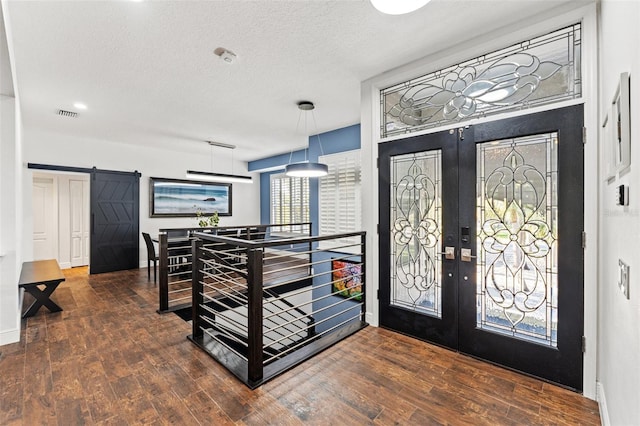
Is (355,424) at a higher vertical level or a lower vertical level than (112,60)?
lower

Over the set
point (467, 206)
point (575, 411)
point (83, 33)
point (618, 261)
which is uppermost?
point (83, 33)

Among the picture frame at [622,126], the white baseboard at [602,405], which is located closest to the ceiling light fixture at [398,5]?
the picture frame at [622,126]

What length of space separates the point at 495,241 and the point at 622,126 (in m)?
1.37

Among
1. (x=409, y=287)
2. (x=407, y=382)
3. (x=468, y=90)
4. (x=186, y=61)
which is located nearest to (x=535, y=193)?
(x=468, y=90)

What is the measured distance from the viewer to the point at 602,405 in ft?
6.11

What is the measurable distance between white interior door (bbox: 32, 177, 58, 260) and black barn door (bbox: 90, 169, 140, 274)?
5.02 feet

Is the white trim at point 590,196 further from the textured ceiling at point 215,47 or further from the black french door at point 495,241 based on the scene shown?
the textured ceiling at point 215,47

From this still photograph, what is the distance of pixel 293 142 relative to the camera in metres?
6.38

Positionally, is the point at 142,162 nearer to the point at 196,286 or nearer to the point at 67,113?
the point at 67,113

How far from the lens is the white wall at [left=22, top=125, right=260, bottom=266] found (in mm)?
5363

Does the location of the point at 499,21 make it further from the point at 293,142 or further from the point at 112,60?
the point at 293,142

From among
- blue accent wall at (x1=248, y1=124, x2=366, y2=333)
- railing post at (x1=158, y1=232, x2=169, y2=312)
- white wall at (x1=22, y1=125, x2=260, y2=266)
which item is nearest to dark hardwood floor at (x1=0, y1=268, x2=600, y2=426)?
railing post at (x1=158, y1=232, x2=169, y2=312)

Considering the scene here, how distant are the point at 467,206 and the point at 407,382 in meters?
1.59

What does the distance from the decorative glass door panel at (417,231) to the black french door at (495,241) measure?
0.03 ft
